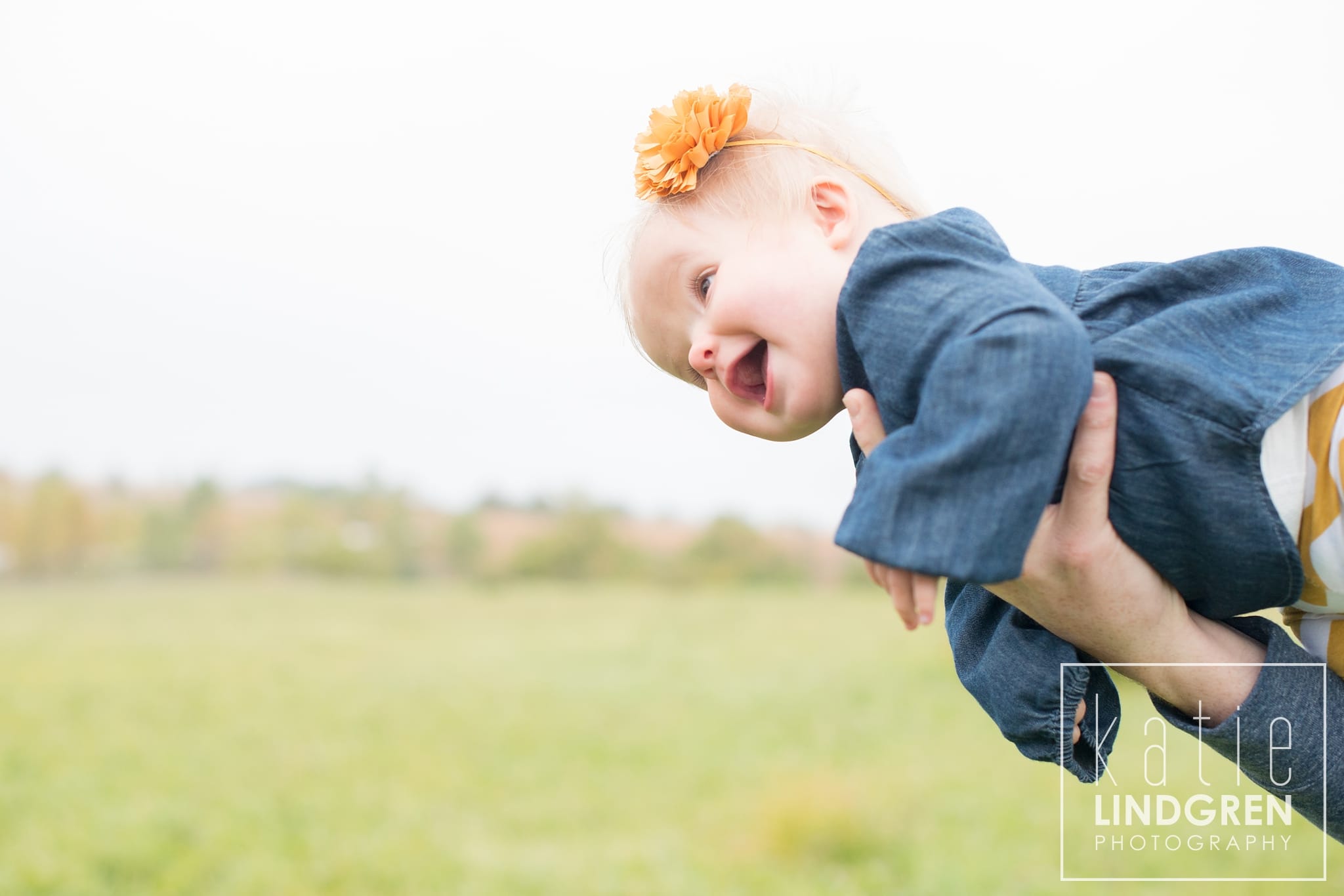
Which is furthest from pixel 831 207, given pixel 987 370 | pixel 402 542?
pixel 402 542

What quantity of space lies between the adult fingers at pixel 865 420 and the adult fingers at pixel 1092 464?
206 mm

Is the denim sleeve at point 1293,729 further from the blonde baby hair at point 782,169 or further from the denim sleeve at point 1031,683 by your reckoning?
the blonde baby hair at point 782,169

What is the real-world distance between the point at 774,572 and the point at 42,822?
8691mm

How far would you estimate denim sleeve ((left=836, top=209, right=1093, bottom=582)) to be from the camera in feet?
3.20

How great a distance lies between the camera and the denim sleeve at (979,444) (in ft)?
3.20

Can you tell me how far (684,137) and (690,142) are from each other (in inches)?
0.4

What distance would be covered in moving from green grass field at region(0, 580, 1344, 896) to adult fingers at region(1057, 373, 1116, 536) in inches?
191

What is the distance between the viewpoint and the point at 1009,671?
1340 millimetres

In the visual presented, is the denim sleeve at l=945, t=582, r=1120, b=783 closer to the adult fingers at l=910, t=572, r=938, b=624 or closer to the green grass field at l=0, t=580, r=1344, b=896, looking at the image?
the adult fingers at l=910, t=572, r=938, b=624

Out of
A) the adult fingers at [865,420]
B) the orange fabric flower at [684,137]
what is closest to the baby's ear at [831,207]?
the orange fabric flower at [684,137]

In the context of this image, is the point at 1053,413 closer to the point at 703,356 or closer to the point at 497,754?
the point at 703,356

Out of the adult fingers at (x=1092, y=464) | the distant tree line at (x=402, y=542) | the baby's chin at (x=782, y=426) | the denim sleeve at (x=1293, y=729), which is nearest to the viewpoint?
the adult fingers at (x=1092, y=464)

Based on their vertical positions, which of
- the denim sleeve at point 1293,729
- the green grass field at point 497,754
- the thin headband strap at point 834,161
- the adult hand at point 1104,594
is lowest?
the green grass field at point 497,754

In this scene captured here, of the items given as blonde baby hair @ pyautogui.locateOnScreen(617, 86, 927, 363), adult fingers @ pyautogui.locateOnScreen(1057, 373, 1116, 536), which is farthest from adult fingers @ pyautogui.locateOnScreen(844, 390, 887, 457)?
blonde baby hair @ pyautogui.locateOnScreen(617, 86, 927, 363)
